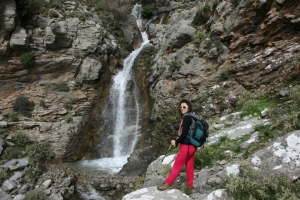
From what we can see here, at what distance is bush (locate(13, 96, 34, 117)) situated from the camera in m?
15.0

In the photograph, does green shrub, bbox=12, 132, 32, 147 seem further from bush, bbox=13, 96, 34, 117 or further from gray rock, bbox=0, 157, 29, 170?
bush, bbox=13, 96, 34, 117

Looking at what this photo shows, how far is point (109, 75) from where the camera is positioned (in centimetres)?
1883

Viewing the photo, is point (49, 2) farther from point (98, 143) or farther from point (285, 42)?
point (285, 42)

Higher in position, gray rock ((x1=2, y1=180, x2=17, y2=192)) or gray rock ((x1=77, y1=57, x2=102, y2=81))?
gray rock ((x1=77, y1=57, x2=102, y2=81))

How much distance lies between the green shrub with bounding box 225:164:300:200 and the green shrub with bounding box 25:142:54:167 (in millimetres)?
11601

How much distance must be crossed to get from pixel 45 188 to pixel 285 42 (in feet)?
44.9

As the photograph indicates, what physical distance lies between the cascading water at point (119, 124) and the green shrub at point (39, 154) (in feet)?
6.51

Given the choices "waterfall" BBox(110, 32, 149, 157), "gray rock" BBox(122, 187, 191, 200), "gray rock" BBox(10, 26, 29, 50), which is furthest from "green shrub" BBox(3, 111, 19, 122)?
"gray rock" BBox(122, 187, 191, 200)

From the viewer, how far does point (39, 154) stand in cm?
1222

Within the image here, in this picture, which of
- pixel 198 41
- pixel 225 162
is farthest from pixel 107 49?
pixel 225 162

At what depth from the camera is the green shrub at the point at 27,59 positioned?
15.3 metres

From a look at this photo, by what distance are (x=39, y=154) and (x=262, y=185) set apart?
12301 millimetres

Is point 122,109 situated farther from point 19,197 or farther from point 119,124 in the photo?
point 19,197

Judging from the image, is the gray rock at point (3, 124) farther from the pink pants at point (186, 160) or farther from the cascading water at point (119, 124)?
the pink pants at point (186, 160)
